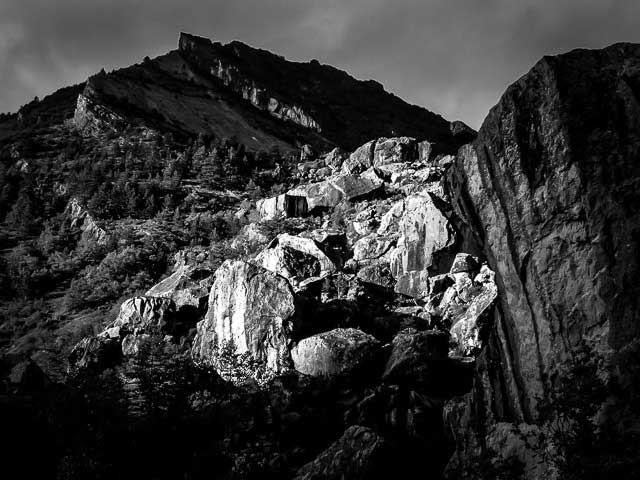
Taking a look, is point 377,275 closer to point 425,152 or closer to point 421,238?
point 421,238

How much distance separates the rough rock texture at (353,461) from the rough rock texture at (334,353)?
9.58 meters

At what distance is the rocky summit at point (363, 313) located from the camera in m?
12.5

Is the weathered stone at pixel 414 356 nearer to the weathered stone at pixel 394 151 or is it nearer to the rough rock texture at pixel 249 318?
the rough rock texture at pixel 249 318

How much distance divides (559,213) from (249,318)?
21537 mm

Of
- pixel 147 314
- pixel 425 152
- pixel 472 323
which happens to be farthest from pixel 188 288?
pixel 425 152

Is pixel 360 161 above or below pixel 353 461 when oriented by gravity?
above

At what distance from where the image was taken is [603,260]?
12.3 meters

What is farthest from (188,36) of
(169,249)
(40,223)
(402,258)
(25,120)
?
(402,258)

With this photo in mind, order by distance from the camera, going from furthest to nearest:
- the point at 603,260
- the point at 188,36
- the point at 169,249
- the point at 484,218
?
the point at 188,36, the point at 169,249, the point at 484,218, the point at 603,260

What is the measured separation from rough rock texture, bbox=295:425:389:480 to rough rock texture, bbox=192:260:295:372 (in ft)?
39.8

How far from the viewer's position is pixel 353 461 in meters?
16.4

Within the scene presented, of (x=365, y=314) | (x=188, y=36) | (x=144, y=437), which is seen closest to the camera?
(x=144, y=437)

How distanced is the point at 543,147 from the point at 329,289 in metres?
25.6

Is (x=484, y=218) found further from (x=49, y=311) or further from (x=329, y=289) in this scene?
(x=49, y=311)
